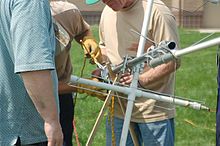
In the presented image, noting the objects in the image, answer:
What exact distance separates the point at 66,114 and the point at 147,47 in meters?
0.77

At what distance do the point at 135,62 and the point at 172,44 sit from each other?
→ 31 centimetres

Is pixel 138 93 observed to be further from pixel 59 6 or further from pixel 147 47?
pixel 59 6

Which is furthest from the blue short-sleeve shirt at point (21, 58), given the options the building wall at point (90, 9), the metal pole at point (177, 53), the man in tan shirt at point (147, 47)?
the building wall at point (90, 9)

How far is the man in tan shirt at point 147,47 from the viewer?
3.93 m

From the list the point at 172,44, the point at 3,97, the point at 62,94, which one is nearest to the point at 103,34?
the point at 62,94

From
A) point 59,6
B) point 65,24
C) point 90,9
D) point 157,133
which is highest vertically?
point 90,9

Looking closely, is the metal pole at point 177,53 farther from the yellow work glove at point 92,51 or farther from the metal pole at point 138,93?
the yellow work glove at point 92,51

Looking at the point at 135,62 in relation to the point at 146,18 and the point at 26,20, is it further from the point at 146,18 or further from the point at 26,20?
the point at 26,20

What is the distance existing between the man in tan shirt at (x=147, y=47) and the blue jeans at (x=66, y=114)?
0.33 metres

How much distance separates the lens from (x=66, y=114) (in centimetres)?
438

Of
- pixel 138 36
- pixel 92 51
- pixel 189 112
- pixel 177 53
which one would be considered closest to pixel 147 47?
pixel 138 36

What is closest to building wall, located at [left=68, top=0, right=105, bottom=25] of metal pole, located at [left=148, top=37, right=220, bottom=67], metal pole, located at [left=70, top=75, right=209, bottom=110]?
metal pole, located at [left=70, top=75, right=209, bottom=110]

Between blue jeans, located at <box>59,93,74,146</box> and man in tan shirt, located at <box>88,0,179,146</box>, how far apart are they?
330 mm

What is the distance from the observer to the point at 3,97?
2.89 m
